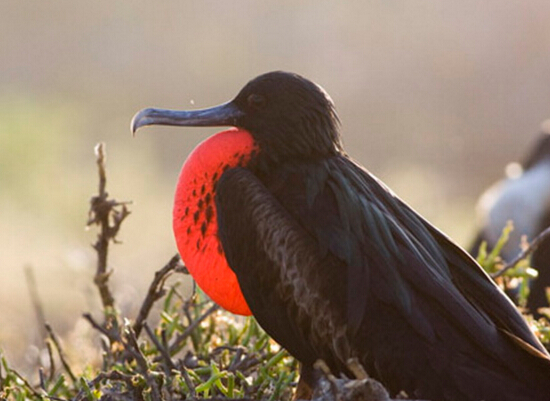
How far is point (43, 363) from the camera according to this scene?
15.0ft

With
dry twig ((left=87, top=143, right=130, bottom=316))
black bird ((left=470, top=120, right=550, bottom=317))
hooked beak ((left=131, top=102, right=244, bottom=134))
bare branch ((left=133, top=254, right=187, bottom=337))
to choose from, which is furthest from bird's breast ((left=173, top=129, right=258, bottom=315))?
black bird ((left=470, top=120, right=550, bottom=317))

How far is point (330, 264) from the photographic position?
3330mm

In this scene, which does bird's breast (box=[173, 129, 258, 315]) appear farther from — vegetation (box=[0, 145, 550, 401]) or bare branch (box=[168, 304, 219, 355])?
bare branch (box=[168, 304, 219, 355])

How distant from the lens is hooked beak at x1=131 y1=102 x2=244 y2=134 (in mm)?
3627

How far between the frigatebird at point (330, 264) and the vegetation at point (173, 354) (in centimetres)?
23

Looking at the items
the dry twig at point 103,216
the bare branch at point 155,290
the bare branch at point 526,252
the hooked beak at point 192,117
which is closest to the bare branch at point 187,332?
the bare branch at point 155,290

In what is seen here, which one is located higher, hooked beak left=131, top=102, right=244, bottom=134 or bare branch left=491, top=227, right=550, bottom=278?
hooked beak left=131, top=102, right=244, bottom=134

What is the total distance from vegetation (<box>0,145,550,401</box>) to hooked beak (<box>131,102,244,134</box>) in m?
0.34

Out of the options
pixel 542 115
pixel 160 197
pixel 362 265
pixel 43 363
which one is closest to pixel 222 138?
pixel 362 265

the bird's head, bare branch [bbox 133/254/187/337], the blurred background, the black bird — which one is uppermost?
the blurred background

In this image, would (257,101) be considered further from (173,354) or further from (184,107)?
(184,107)

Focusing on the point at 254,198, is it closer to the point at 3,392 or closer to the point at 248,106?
the point at 248,106

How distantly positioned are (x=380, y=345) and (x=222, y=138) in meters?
0.67

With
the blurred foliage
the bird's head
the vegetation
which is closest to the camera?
the vegetation
